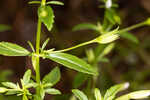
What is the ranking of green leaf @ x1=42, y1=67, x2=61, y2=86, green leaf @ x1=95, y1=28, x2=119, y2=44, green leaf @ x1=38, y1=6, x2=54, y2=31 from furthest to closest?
green leaf @ x1=42, y1=67, x2=61, y2=86, green leaf @ x1=95, y1=28, x2=119, y2=44, green leaf @ x1=38, y1=6, x2=54, y2=31

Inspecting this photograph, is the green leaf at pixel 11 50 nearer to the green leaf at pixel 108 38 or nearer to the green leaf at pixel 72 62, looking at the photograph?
the green leaf at pixel 72 62

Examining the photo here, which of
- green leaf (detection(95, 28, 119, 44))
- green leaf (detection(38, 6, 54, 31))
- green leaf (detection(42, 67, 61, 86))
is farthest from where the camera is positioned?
green leaf (detection(42, 67, 61, 86))

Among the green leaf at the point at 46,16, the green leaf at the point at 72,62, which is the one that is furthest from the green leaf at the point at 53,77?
the green leaf at the point at 46,16

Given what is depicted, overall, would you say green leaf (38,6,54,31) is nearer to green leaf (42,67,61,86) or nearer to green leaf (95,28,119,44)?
green leaf (95,28,119,44)

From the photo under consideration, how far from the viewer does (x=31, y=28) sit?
9.67 ft

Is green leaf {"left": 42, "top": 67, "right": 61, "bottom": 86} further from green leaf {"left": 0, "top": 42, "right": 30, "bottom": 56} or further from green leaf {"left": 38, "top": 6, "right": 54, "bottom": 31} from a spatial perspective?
green leaf {"left": 38, "top": 6, "right": 54, "bottom": 31}

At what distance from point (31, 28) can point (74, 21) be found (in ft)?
1.43

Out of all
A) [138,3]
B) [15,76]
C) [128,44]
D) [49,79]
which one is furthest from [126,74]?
[49,79]

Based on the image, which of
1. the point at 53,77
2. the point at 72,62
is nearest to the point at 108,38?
the point at 72,62

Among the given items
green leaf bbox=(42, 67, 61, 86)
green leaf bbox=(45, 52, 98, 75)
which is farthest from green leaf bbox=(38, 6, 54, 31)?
green leaf bbox=(42, 67, 61, 86)

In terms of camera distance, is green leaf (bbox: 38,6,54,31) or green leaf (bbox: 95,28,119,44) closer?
green leaf (bbox: 38,6,54,31)

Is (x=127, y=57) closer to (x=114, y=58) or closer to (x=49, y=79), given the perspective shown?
(x=114, y=58)

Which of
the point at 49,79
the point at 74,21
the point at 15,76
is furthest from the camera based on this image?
the point at 74,21

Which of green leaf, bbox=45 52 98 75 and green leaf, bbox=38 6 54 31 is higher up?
green leaf, bbox=38 6 54 31
